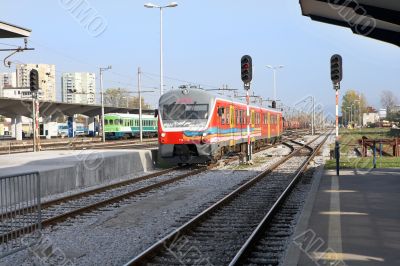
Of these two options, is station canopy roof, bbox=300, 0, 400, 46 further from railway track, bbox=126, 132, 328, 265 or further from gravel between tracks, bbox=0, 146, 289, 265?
gravel between tracks, bbox=0, 146, 289, 265

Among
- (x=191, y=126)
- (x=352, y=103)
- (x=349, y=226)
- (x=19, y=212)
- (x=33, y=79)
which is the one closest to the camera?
(x=19, y=212)

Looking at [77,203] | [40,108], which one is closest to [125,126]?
[40,108]

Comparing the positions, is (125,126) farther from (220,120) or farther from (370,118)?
(370,118)

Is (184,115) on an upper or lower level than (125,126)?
upper

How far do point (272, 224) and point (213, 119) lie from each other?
37.3 ft

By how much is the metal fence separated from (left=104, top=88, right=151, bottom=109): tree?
62419 millimetres

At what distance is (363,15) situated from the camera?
35.1 ft

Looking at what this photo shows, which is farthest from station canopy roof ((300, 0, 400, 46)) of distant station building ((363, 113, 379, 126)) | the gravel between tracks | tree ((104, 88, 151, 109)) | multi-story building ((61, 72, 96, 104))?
distant station building ((363, 113, 379, 126))

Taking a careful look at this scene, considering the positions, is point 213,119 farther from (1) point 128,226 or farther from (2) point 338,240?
(2) point 338,240

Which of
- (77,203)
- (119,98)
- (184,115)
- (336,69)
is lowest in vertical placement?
(77,203)

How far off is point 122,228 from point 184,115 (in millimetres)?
11674

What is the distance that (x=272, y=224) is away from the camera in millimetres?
9055

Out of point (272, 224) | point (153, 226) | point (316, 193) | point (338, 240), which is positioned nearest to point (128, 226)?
point (153, 226)

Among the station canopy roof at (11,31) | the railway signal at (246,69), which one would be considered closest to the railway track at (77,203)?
the railway signal at (246,69)
